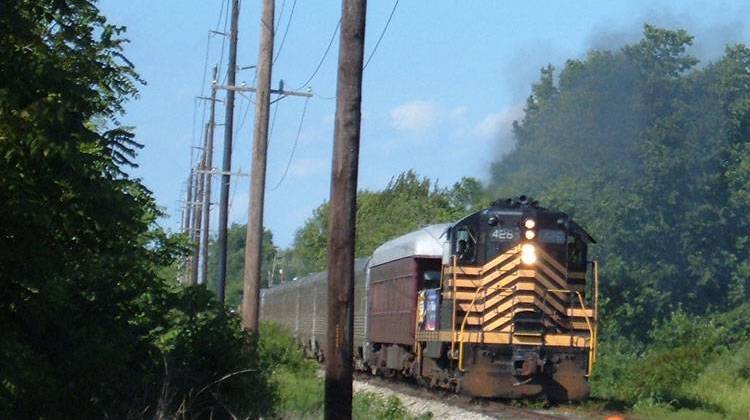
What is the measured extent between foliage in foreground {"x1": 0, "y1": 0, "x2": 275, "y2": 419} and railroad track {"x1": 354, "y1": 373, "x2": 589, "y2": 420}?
4.32 metres

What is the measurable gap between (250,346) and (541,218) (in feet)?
21.2

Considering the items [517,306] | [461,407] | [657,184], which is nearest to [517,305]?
[517,306]

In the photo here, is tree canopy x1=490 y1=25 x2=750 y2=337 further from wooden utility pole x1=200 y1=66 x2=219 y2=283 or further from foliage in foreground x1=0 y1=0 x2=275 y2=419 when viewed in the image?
foliage in foreground x1=0 y1=0 x2=275 y2=419

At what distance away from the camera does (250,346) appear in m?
16.8

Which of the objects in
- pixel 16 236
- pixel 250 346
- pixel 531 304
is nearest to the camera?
pixel 16 236

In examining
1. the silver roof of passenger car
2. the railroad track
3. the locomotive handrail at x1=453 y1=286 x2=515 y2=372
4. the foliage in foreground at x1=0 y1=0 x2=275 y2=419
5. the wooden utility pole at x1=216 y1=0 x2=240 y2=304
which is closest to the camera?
the foliage in foreground at x1=0 y1=0 x2=275 y2=419

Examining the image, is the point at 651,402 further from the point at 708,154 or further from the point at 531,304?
the point at 708,154

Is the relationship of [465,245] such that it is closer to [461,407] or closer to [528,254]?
[528,254]

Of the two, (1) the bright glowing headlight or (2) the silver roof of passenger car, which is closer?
(1) the bright glowing headlight

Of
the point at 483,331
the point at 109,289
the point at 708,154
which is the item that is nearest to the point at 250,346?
the point at 109,289

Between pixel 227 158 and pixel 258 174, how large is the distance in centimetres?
1007

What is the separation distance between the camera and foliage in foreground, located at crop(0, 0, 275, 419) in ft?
30.6

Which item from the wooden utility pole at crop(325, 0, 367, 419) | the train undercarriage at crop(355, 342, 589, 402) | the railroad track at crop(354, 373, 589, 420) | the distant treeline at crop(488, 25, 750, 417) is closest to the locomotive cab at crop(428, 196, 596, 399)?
the train undercarriage at crop(355, 342, 589, 402)

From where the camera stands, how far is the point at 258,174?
22.9 m
